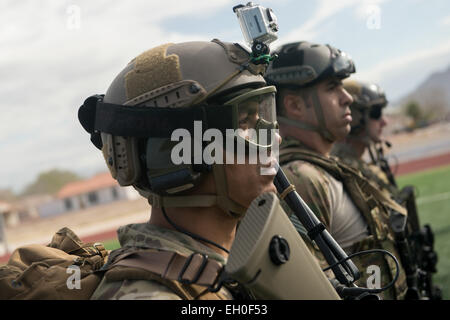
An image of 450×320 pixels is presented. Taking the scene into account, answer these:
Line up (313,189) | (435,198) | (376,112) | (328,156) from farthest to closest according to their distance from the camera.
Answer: (435,198) < (376,112) < (328,156) < (313,189)

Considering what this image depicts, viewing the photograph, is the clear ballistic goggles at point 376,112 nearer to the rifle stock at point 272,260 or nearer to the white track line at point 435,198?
the rifle stock at point 272,260

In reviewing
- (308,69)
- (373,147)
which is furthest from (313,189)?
(373,147)

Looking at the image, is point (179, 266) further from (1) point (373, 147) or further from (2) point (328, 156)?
(1) point (373, 147)

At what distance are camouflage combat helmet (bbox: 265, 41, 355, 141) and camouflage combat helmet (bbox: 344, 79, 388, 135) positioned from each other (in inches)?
120

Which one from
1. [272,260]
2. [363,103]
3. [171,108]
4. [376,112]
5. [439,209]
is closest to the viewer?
[272,260]

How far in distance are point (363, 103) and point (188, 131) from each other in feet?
18.4

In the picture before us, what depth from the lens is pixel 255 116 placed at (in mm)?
2193

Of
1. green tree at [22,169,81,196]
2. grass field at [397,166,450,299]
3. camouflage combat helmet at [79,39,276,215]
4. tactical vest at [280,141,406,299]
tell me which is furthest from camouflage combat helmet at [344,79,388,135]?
green tree at [22,169,81,196]

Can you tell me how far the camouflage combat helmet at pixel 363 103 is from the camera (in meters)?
7.29

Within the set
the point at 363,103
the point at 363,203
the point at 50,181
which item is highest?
the point at 363,203

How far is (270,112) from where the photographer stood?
7.42ft

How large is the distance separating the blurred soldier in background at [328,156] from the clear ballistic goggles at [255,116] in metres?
1.33

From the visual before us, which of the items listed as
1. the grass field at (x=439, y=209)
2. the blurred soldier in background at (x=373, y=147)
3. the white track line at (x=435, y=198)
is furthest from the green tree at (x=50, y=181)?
the blurred soldier in background at (x=373, y=147)
